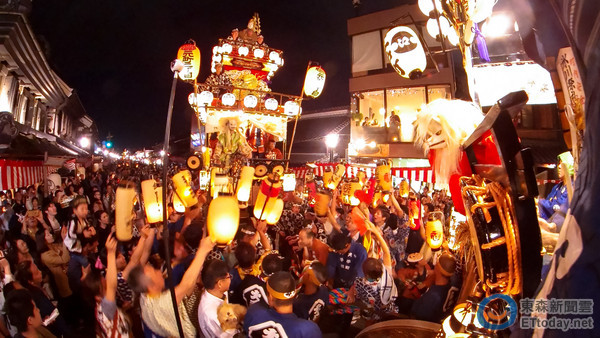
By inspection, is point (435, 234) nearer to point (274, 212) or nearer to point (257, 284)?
point (257, 284)

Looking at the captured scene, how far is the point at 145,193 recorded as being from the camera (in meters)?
6.39

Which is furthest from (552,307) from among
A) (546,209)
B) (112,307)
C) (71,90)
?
(71,90)

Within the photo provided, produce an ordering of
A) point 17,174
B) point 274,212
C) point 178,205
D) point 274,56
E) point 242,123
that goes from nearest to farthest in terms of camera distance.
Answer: point 274,212 → point 178,205 → point 17,174 → point 242,123 → point 274,56

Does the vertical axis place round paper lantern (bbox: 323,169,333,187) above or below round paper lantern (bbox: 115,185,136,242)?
above

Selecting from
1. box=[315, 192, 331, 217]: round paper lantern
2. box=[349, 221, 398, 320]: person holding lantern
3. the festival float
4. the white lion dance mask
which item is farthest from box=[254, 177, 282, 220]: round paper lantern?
the white lion dance mask

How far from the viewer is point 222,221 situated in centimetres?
438

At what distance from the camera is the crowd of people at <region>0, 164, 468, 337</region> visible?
3441mm

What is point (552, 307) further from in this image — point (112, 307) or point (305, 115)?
point (305, 115)

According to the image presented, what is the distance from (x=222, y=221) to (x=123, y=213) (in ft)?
4.45

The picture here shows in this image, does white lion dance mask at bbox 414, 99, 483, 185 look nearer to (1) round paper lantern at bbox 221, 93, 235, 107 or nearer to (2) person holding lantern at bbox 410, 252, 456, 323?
(2) person holding lantern at bbox 410, 252, 456, 323

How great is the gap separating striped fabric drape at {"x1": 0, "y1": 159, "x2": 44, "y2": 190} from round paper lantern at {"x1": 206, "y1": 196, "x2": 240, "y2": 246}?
319 inches

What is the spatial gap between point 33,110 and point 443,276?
27.5 m

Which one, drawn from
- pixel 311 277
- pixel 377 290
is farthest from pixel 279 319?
pixel 377 290

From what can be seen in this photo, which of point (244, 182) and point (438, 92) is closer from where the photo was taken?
point (244, 182)
